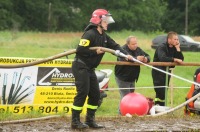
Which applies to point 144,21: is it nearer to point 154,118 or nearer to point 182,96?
point 182,96

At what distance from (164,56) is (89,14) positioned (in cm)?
6590

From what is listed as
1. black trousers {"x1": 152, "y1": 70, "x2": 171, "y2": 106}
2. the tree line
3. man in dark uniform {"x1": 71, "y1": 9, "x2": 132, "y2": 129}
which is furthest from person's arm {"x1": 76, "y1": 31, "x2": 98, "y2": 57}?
the tree line

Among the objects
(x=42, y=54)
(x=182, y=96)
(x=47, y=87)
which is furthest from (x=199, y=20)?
(x=47, y=87)

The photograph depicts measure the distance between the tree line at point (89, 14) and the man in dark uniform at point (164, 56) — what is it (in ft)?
182

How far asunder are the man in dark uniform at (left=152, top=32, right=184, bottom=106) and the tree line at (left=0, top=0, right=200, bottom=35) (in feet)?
182

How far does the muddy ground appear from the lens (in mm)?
9070

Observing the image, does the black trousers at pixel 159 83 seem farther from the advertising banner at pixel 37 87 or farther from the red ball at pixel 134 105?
the advertising banner at pixel 37 87

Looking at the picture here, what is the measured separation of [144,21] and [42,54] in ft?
156

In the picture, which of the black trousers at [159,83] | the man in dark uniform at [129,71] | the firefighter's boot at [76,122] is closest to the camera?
the firefighter's boot at [76,122]

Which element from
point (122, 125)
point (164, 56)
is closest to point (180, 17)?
point (164, 56)

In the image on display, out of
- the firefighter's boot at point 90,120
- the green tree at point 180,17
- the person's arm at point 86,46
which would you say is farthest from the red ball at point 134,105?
the green tree at point 180,17

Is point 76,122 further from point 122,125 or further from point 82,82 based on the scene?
point 122,125

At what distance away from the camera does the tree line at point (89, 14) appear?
73.5 m

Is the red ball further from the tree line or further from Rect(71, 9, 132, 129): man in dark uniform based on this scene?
the tree line
